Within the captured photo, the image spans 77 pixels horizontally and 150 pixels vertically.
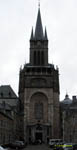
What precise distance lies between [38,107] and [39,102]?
147 cm

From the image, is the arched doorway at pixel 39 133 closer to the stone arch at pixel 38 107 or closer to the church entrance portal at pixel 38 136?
the church entrance portal at pixel 38 136

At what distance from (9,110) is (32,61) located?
19.9 m

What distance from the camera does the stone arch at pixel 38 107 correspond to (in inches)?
3095

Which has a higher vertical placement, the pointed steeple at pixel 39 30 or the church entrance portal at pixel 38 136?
the pointed steeple at pixel 39 30

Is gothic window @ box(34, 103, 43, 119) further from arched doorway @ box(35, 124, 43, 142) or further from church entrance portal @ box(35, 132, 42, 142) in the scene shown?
church entrance portal @ box(35, 132, 42, 142)

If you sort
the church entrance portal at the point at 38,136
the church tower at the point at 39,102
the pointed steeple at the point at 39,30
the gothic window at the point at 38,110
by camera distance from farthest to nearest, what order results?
the pointed steeple at the point at 39,30
the gothic window at the point at 38,110
the church entrance portal at the point at 38,136
the church tower at the point at 39,102

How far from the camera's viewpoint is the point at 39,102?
79688 mm

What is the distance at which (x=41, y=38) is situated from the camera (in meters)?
86.9

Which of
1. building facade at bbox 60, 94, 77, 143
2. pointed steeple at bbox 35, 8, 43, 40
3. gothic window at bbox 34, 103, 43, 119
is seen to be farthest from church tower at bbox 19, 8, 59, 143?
pointed steeple at bbox 35, 8, 43, 40

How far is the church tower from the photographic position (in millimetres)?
76750

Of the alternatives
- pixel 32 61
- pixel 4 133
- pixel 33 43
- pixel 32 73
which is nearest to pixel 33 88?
pixel 32 73

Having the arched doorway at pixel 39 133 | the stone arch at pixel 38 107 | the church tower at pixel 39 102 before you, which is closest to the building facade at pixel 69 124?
the church tower at pixel 39 102

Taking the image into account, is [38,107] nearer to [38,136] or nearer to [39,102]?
[39,102]

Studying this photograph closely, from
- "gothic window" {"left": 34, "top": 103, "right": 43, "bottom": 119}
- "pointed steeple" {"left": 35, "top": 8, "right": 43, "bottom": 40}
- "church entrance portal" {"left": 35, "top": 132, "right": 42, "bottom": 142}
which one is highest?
"pointed steeple" {"left": 35, "top": 8, "right": 43, "bottom": 40}
